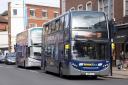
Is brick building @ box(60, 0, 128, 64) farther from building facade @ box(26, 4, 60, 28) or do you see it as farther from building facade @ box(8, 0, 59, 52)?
building facade @ box(26, 4, 60, 28)

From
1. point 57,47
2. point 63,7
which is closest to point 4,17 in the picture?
point 63,7

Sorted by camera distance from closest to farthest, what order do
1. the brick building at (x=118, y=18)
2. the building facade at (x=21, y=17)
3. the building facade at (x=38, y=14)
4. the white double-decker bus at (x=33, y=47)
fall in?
1. the brick building at (x=118, y=18)
2. the white double-decker bus at (x=33, y=47)
3. the building facade at (x=21, y=17)
4. the building facade at (x=38, y=14)

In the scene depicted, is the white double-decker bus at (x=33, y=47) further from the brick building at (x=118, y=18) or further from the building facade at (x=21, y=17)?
the building facade at (x=21, y=17)

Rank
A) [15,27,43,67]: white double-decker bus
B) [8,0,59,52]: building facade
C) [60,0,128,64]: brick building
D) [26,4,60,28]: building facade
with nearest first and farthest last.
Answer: [60,0,128,64]: brick building
[15,27,43,67]: white double-decker bus
[8,0,59,52]: building facade
[26,4,60,28]: building facade

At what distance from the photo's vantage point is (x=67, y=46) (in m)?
25.0

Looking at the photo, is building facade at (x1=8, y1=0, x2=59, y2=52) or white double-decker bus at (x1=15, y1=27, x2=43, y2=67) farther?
building facade at (x1=8, y1=0, x2=59, y2=52)

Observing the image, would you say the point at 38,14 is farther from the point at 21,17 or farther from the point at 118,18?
the point at 118,18

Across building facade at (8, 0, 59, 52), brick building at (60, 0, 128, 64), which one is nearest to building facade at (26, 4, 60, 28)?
building facade at (8, 0, 59, 52)

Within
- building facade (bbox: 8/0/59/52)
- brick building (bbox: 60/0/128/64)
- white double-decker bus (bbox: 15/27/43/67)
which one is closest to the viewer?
brick building (bbox: 60/0/128/64)

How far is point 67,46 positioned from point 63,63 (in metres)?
1.59

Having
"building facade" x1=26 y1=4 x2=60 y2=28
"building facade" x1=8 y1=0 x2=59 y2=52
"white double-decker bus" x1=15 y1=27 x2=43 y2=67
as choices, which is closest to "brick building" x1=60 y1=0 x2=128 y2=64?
"white double-decker bus" x1=15 y1=27 x2=43 y2=67

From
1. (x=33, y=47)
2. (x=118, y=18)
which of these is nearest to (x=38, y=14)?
(x=33, y=47)

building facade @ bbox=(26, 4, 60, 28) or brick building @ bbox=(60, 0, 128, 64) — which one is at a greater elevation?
building facade @ bbox=(26, 4, 60, 28)

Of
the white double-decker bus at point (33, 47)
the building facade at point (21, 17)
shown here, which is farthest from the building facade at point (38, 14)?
the white double-decker bus at point (33, 47)
